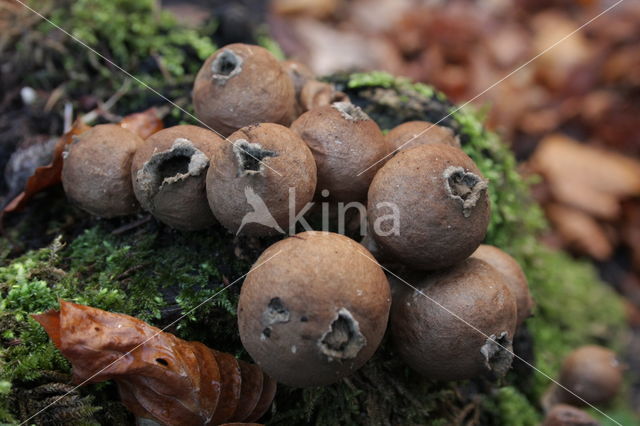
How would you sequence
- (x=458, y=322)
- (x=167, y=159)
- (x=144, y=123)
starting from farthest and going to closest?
1. (x=144, y=123)
2. (x=167, y=159)
3. (x=458, y=322)

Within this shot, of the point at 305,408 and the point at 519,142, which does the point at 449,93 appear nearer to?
the point at 519,142

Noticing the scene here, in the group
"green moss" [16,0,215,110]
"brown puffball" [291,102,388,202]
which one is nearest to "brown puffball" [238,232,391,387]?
"brown puffball" [291,102,388,202]

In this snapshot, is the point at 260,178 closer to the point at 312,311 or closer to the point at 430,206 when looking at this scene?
the point at 312,311

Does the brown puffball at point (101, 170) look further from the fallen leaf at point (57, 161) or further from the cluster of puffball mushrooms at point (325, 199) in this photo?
the fallen leaf at point (57, 161)

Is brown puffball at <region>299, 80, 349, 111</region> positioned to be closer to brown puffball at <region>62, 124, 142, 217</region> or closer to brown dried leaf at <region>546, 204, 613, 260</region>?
brown puffball at <region>62, 124, 142, 217</region>

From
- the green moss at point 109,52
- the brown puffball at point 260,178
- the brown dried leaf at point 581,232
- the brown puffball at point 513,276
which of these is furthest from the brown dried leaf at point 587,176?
the brown puffball at point 260,178

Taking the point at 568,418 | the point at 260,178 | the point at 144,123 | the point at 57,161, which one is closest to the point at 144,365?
the point at 260,178
